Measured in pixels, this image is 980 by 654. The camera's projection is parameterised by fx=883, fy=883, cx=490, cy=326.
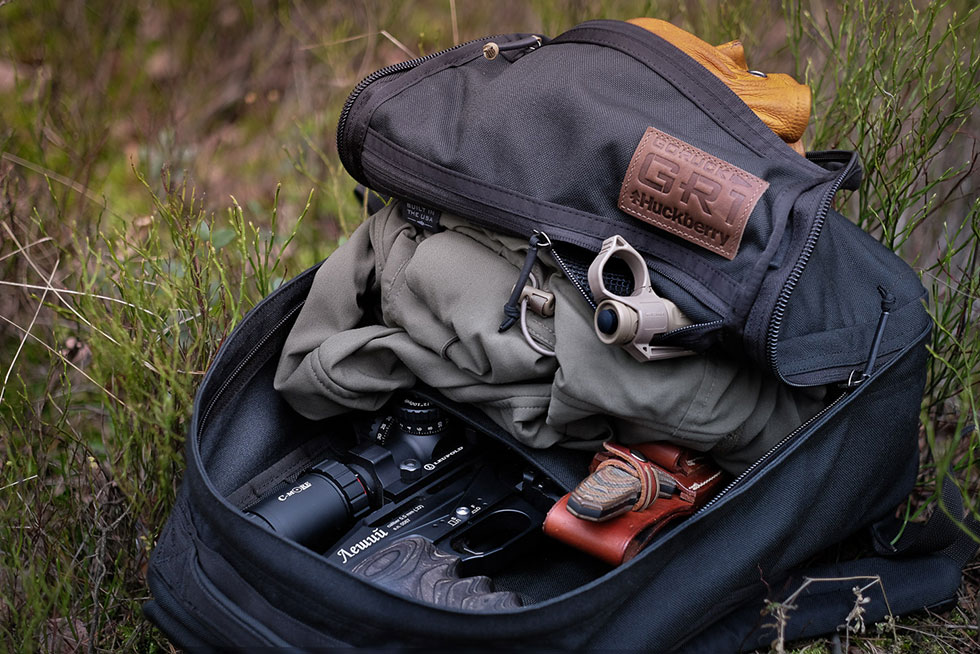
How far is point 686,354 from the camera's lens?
140cm

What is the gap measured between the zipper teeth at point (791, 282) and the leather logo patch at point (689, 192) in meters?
0.09

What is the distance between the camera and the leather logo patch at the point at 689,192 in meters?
1.35

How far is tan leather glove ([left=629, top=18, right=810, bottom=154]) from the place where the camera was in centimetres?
152

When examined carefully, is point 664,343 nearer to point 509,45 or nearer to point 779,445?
point 779,445

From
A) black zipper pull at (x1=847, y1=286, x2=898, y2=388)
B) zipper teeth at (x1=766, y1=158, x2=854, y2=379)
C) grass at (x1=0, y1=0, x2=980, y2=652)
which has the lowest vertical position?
grass at (x1=0, y1=0, x2=980, y2=652)

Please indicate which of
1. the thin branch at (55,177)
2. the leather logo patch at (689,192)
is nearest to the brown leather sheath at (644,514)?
the leather logo patch at (689,192)

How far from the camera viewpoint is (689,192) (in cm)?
136

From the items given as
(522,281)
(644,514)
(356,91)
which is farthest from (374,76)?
(644,514)

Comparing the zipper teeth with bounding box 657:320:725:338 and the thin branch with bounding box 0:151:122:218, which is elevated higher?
the zipper teeth with bounding box 657:320:725:338

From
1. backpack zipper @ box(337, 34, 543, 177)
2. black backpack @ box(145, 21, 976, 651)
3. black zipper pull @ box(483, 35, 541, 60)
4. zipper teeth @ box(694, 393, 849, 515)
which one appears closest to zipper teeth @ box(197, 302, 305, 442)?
black backpack @ box(145, 21, 976, 651)

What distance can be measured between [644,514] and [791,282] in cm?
44

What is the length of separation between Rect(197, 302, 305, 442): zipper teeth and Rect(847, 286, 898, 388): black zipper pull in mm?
1003

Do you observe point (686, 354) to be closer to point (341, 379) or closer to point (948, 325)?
point (341, 379)

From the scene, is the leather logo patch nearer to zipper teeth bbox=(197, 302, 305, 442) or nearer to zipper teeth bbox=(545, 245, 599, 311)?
zipper teeth bbox=(545, 245, 599, 311)
